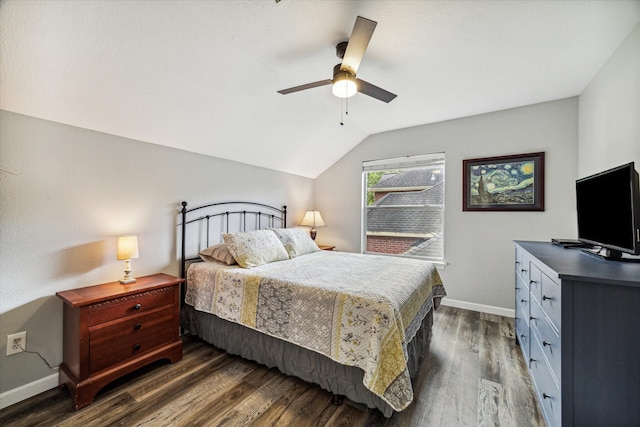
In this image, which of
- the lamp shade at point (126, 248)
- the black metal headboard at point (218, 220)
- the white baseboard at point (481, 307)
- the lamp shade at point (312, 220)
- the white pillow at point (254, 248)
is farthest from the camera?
the lamp shade at point (312, 220)

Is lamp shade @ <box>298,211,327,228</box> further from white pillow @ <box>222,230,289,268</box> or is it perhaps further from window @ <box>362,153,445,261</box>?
white pillow @ <box>222,230,289,268</box>

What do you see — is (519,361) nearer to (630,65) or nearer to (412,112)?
(630,65)

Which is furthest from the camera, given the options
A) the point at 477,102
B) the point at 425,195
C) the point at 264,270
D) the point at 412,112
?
the point at 425,195

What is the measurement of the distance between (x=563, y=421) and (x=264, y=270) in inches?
80.4

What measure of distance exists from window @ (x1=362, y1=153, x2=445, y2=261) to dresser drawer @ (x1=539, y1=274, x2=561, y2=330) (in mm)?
2219

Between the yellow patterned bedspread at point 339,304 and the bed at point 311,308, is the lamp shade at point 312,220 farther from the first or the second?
the yellow patterned bedspread at point 339,304

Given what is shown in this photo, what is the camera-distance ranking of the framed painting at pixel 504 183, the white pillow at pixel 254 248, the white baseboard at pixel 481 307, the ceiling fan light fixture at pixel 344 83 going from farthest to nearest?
the white baseboard at pixel 481 307 < the framed painting at pixel 504 183 < the white pillow at pixel 254 248 < the ceiling fan light fixture at pixel 344 83

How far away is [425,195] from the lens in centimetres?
383

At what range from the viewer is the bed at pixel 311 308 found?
1557 mm

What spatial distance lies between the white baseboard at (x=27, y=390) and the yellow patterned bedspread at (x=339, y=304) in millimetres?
1007

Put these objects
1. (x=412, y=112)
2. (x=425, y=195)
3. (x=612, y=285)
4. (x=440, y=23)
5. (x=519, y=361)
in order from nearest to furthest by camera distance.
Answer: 1. (x=612, y=285)
2. (x=440, y=23)
3. (x=519, y=361)
4. (x=412, y=112)
5. (x=425, y=195)

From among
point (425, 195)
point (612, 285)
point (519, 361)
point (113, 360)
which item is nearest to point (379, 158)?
point (425, 195)

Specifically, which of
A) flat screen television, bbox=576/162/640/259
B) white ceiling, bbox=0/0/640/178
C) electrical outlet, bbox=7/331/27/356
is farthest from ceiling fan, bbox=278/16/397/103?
electrical outlet, bbox=7/331/27/356

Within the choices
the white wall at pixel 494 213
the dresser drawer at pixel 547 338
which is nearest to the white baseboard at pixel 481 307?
the white wall at pixel 494 213
